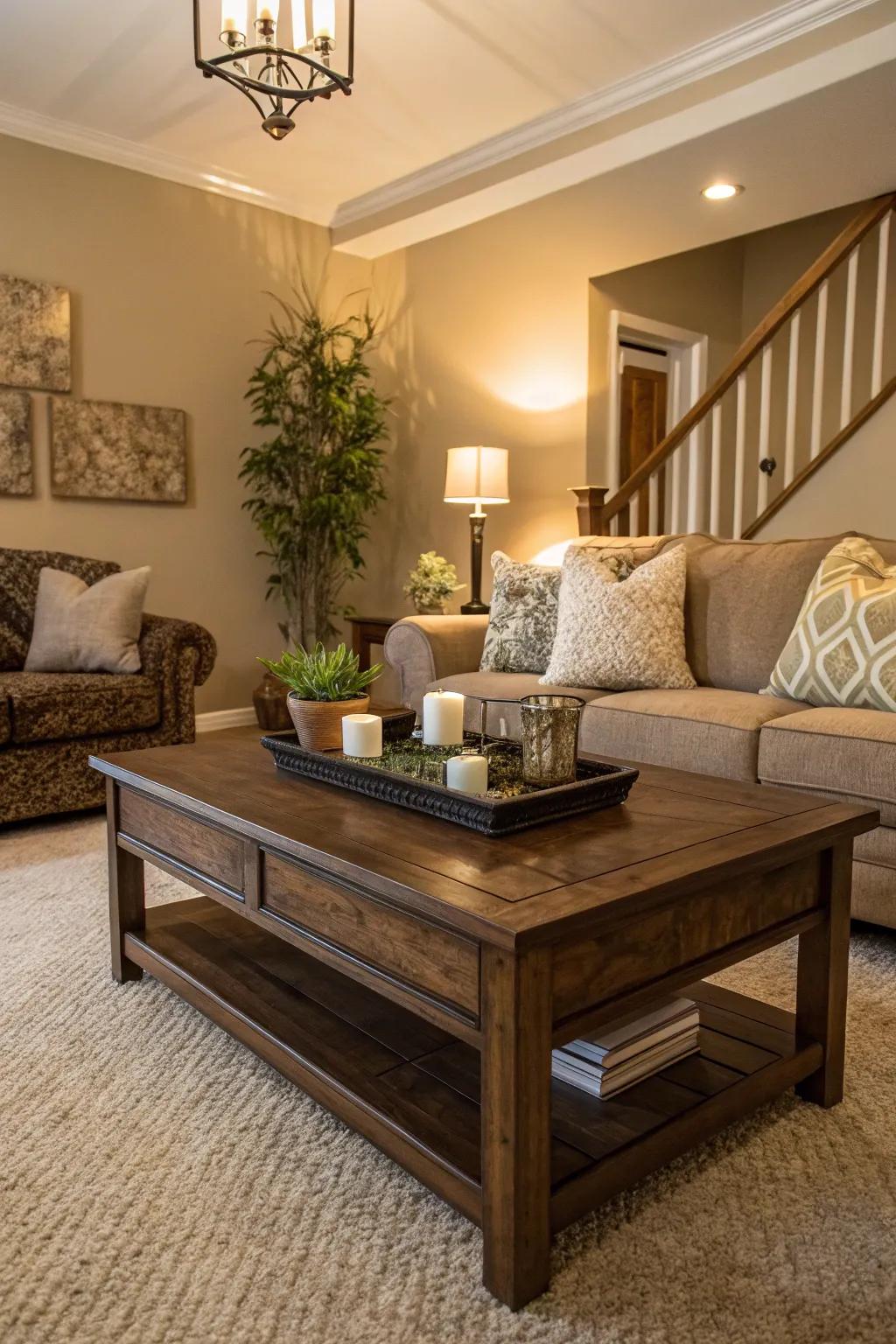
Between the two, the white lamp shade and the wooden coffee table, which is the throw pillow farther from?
the wooden coffee table

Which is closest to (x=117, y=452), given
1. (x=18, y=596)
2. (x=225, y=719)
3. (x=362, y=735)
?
(x=18, y=596)

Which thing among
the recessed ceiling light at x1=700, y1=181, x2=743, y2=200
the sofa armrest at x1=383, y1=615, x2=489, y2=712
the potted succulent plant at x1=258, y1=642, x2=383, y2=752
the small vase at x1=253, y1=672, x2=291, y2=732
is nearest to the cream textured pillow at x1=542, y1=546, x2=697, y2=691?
the sofa armrest at x1=383, y1=615, x2=489, y2=712

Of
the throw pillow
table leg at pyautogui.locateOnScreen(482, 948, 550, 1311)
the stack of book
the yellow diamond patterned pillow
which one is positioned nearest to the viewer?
table leg at pyautogui.locateOnScreen(482, 948, 550, 1311)

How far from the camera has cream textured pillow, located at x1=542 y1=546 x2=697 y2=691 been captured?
302 cm

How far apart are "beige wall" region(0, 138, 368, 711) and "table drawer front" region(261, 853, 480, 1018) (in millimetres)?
3369

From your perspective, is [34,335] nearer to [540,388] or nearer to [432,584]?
[432,584]

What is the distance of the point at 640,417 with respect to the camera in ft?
18.5

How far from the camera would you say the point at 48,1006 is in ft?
6.44

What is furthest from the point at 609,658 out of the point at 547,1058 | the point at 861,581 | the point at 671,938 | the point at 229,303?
the point at 229,303

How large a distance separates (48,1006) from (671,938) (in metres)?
1.31

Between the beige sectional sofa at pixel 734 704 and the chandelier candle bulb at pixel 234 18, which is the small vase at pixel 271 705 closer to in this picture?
the beige sectional sofa at pixel 734 704

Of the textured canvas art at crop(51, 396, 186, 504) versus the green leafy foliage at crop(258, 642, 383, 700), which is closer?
the green leafy foliage at crop(258, 642, 383, 700)

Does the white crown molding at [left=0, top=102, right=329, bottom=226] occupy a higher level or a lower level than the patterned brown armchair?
higher

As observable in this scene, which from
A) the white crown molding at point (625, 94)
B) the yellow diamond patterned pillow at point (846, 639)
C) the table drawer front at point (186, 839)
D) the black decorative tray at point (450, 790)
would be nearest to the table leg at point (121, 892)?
the table drawer front at point (186, 839)
